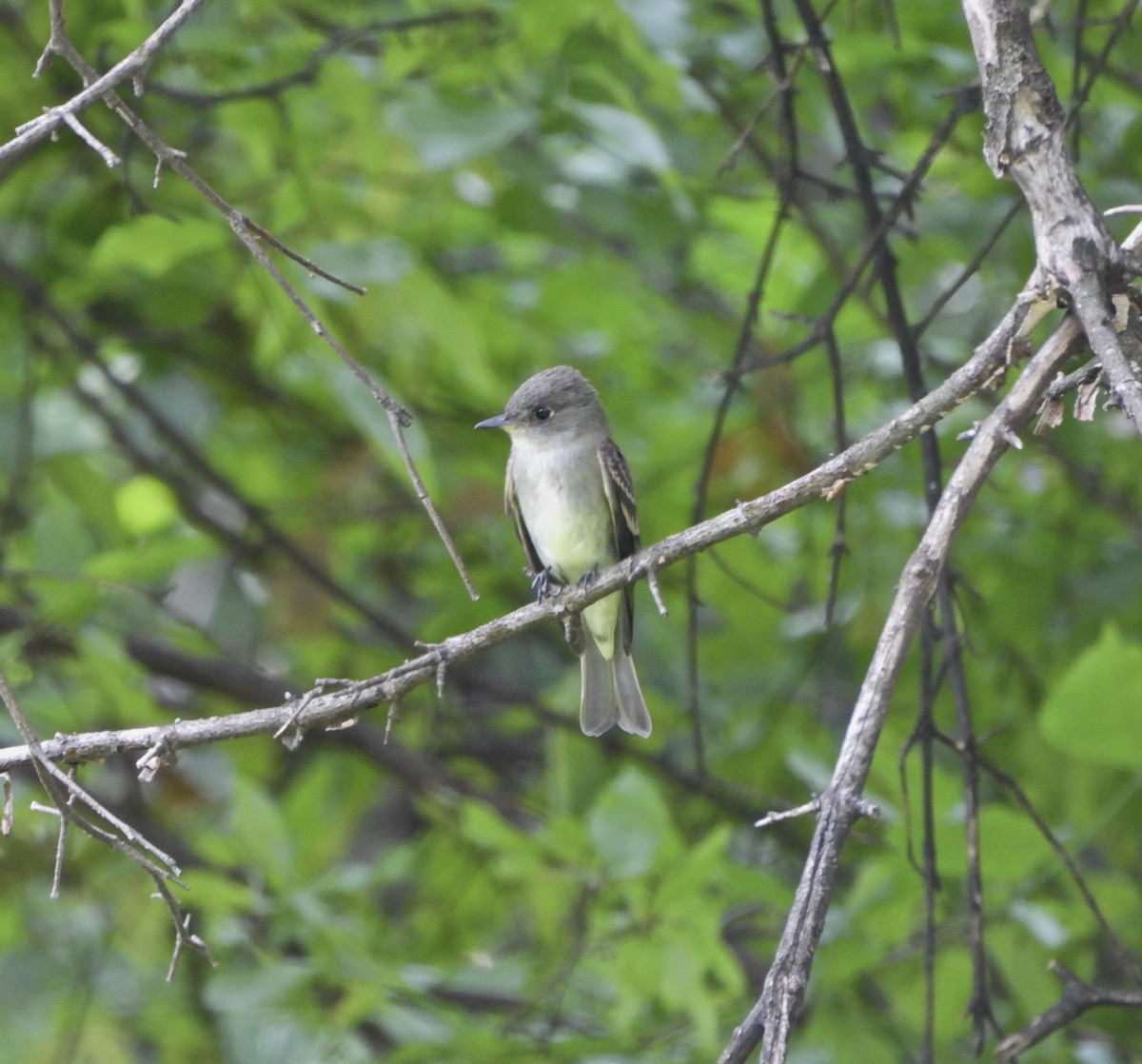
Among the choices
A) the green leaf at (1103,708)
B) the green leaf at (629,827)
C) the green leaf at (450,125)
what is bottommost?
the green leaf at (1103,708)

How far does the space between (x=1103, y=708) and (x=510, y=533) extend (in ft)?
9.92

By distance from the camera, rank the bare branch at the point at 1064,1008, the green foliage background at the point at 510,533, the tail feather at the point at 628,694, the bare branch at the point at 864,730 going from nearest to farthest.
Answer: the bare branch at the point at 864,730 < the bare branch at the point at 1064,1008 < the green foliage background at the point at 510,533 < the tail feather at the point at 628,694

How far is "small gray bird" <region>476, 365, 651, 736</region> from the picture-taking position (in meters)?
4.87

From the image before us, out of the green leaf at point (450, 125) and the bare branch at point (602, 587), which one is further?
the green leaf at point (450, 125)

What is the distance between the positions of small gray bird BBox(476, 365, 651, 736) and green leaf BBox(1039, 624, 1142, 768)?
1512 millimetres

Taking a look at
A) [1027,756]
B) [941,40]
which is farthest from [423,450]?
[1027,756]

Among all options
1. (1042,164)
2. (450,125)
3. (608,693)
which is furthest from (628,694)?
(1042,164)

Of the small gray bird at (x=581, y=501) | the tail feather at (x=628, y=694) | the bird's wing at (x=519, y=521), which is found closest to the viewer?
the tail feather at (x=628, y=694)

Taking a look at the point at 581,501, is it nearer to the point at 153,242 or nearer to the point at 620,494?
the point at 620,494

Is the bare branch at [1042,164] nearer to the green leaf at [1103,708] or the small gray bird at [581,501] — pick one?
the green leaf at [1103,708]

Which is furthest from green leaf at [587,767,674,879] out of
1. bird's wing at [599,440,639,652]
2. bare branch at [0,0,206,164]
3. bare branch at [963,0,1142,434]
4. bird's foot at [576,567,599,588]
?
bare branch at [0,0,206,164]

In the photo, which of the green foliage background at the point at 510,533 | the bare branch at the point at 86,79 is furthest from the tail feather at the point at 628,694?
the bare branch at the point at 86,79

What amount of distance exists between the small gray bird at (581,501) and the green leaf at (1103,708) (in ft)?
4.96

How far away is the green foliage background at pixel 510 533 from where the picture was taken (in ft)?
13.8
